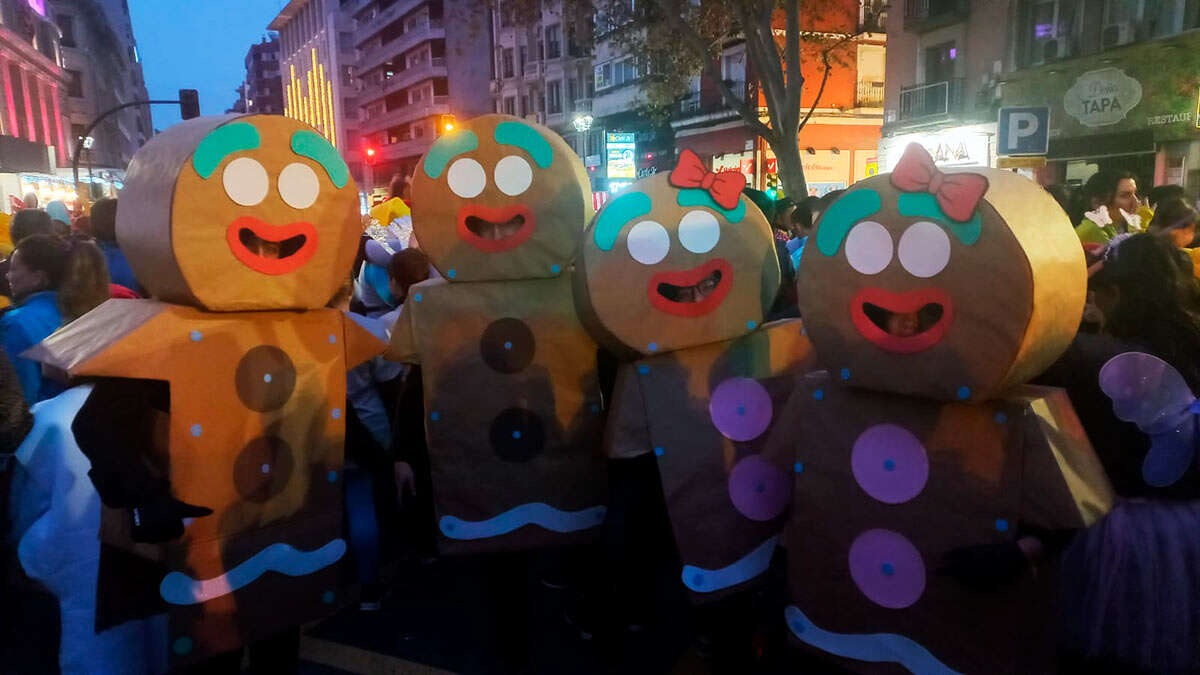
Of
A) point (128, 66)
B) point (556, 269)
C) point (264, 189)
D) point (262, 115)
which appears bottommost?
point (556, 269)

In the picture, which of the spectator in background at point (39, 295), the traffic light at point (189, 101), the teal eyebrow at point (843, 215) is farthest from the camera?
the traffic light at point (189, 101)

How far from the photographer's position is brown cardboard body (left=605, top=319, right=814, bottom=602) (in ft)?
9.23

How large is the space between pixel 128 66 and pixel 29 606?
91840 mm

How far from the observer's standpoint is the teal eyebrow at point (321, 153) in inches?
101

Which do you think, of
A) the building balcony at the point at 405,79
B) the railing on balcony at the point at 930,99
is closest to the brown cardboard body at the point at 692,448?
the railing on balcony at the point at 930,99

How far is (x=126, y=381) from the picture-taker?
7.87ft

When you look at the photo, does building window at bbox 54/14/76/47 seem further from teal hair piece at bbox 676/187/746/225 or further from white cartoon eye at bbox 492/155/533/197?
teal hair piece at bbox 676/187/746/225

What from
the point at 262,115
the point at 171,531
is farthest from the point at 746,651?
the point at 262,115

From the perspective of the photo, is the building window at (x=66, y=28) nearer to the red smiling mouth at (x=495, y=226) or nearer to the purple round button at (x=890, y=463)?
the red smiling mouth at (x=495, y=226)

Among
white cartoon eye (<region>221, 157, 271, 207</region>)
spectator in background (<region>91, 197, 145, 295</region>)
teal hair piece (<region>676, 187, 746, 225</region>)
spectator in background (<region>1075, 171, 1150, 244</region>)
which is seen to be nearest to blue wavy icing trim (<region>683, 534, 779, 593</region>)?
teal hair piece (<region>676, 187, 746, 225</region>)

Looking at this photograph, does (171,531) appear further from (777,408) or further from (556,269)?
(777,408)

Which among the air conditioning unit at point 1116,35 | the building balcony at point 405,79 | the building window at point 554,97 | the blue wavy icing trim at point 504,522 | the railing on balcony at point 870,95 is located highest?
the building balcony at point 405,79

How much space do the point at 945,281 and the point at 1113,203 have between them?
460cm

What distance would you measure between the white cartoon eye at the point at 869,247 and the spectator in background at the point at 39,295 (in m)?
3.07
